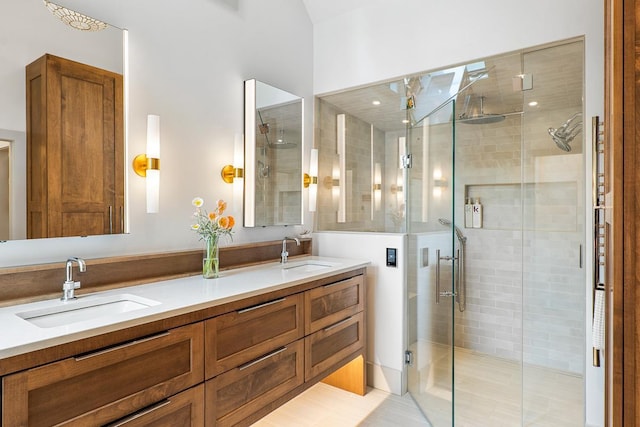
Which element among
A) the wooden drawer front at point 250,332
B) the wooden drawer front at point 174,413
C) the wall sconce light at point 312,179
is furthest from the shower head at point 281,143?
the wooden drawer front at point 174,413

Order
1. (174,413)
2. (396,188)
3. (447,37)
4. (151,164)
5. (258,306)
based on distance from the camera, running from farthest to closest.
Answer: (396,188)
(447,37)
(151,164)
(258,306)
(174,413)

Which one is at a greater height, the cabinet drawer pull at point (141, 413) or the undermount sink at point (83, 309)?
the undermount sink at point (83, 309)

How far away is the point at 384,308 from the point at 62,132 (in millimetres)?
2218

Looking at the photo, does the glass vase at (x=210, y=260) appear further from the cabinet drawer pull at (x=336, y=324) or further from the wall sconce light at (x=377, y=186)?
the wall sconce light at (x=377, y=186)

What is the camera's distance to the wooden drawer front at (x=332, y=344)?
2127 millimetres

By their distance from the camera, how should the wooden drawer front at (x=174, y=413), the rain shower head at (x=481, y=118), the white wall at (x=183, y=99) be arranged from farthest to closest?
the rain shower head at (x=481, y=118) → the white wall at (x=183, y=99) → the wooden drawer front at (x=174, y=413)

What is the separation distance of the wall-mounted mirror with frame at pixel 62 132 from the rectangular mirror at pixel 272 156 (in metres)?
0.83

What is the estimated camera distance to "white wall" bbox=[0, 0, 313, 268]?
190 cm

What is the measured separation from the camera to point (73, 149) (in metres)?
1.71

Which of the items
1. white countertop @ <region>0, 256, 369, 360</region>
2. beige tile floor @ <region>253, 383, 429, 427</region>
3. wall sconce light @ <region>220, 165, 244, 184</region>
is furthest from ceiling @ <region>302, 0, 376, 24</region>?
beige tile floor @ <region>253, 383, 429, 427</region>

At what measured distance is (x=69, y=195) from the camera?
1.70 meters

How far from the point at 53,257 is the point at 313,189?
6.02ft

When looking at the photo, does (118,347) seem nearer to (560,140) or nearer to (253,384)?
(253,384)

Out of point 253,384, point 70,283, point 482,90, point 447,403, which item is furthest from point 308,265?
point 482,90
